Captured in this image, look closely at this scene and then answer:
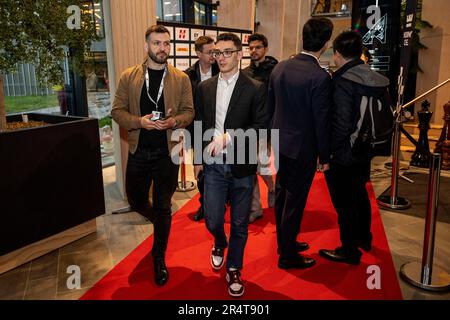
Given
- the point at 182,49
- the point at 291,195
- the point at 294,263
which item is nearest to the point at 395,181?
Result: the point at 294,263

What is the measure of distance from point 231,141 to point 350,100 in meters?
0.92

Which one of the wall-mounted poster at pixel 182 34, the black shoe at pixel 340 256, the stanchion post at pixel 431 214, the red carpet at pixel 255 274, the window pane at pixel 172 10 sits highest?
the window pane at pixel 172 10

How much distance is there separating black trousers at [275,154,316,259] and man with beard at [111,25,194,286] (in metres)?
0.80

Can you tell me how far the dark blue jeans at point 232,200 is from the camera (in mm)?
2596

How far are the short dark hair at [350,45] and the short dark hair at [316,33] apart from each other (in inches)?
8.8

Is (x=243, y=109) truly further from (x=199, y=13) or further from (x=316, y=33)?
(x=199, y=13)

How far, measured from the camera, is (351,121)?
9.11 feet

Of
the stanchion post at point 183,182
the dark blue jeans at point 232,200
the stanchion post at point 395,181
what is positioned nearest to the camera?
the dark blue jeans at point 232,200

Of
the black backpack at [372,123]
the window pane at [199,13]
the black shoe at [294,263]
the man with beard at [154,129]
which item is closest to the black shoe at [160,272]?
the man with beard at [154,129]

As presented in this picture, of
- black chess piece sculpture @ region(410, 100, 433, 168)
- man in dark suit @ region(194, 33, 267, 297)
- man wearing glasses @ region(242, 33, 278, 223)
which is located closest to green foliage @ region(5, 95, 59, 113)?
man wearing glasses @ region(242, 33, 278, 223)

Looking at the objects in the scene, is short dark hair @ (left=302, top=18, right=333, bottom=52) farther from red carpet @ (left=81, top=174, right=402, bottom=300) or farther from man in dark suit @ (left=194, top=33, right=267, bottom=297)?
red carpet @ (left=81, top=174, right=402, bottom=300)

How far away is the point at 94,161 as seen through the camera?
11.6 ft

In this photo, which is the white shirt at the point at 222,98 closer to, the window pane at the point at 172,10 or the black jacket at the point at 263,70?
the black jacket at the point at 263,70
